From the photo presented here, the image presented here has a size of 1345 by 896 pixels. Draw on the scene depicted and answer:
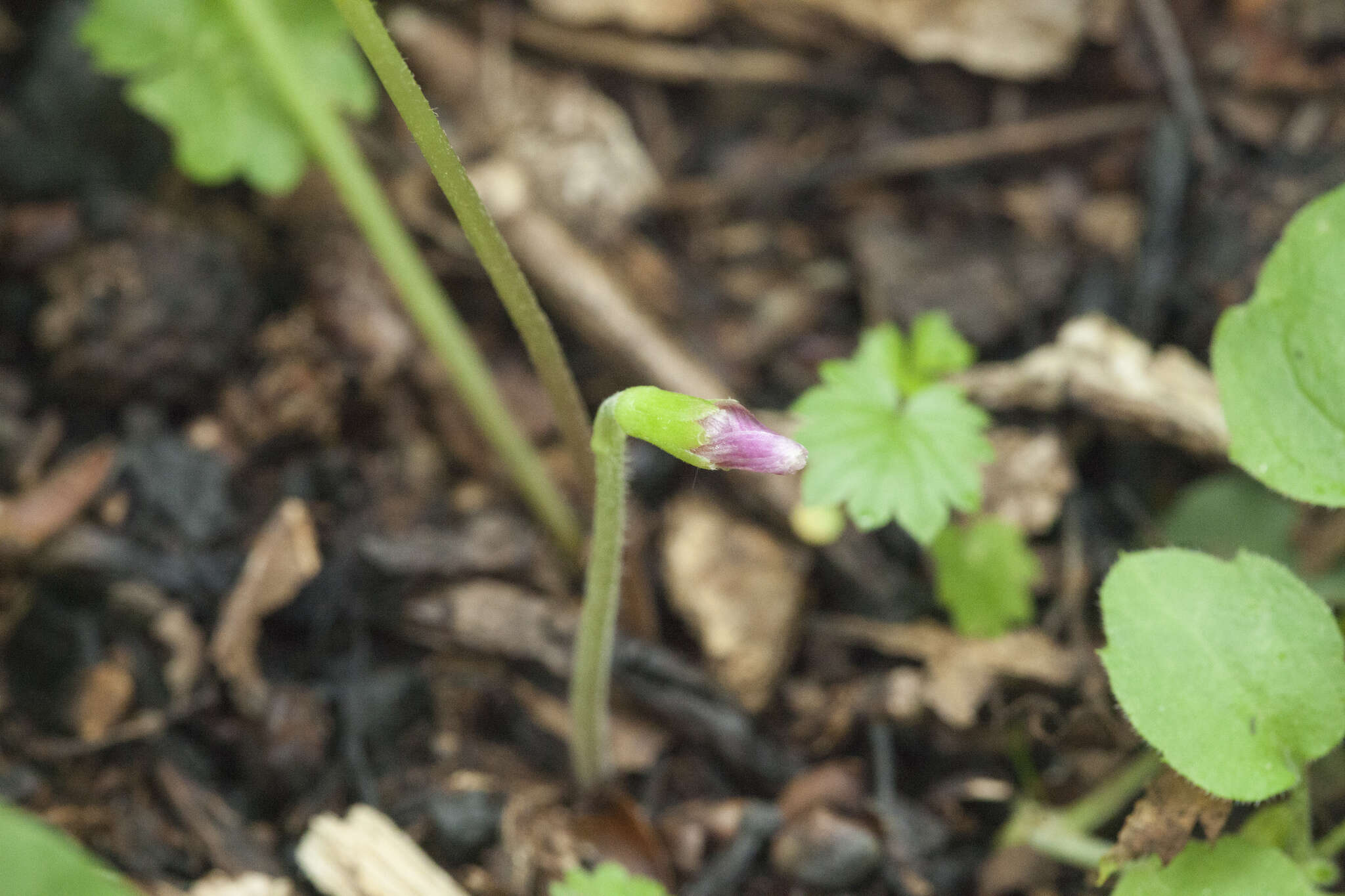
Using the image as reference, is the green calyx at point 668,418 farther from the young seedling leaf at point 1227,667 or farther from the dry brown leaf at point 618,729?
the dry brown leaf at point 618,729

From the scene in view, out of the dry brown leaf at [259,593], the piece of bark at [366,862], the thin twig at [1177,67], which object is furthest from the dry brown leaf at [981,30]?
the piece of bark at [366,862]

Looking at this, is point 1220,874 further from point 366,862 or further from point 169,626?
point 169,626

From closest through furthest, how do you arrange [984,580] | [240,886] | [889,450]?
[240,886] < [889,450] < [984,580]

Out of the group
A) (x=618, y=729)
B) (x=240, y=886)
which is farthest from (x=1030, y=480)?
(x=240, y=886)

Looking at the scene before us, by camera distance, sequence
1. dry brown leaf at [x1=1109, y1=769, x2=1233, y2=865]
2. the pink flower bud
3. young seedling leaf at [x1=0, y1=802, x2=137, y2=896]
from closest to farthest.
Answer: young seedling leaf at [x1=0, y1=802, x2=137, y2=896], the pink flower bud, dry brown leaf at [x1=1109, y1=769, x2=1233, y2=865]

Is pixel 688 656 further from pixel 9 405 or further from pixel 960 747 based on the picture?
pixel 9 405

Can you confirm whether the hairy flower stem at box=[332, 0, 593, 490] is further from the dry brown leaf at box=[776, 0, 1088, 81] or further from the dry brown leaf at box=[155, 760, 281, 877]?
the dry brown leaf at box=[776, 0, 1088, 81]

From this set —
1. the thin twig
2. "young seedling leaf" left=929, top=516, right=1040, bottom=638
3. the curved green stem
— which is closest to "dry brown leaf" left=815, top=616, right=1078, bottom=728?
"young seedling leaf" left=929, top=516, right=1040, bottom=638
